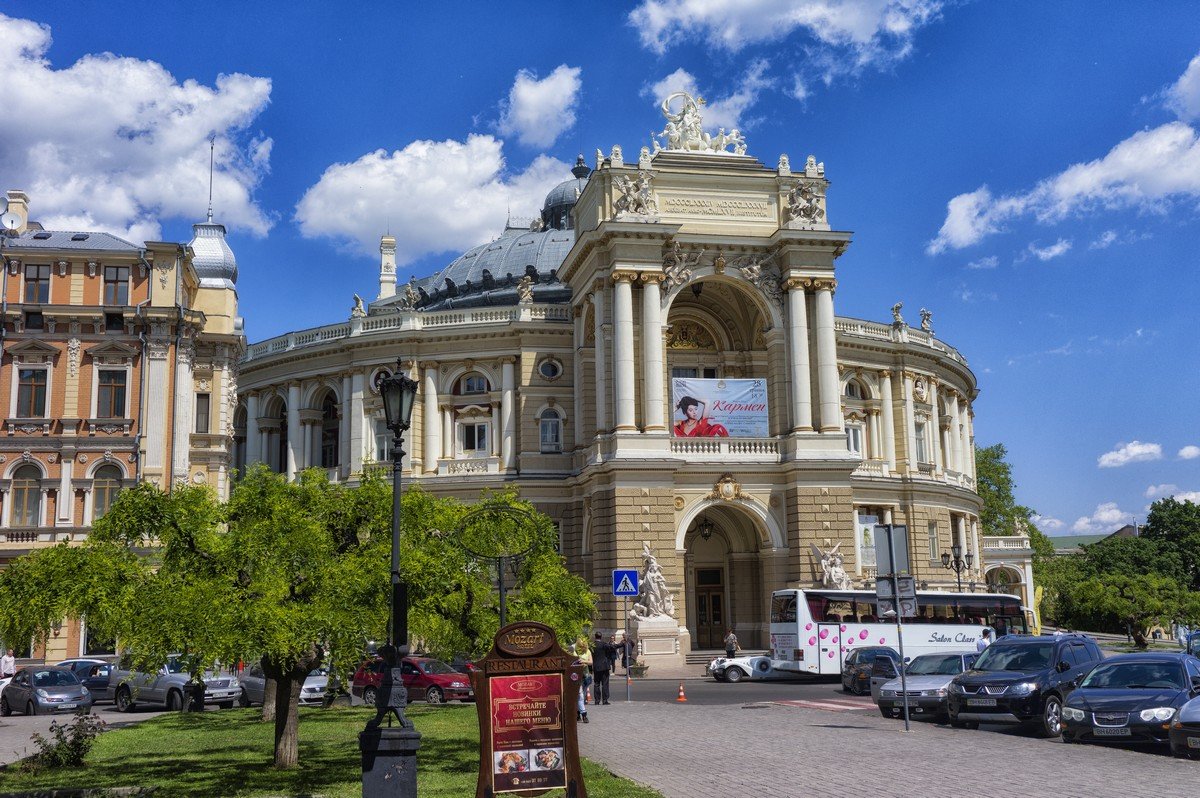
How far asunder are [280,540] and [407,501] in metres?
2.70

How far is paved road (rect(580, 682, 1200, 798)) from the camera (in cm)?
1567

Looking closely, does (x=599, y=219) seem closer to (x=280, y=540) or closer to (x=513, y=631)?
(x=280, y=540)

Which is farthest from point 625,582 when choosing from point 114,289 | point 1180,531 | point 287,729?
point 1180,531

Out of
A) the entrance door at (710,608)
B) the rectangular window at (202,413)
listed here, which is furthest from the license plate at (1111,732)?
the rectangular window at (202,413)

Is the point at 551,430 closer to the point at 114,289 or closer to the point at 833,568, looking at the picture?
the point at 833,568

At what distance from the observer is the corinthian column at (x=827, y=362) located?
167 feet

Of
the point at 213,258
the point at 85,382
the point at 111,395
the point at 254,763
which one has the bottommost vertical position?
the point at 254,763

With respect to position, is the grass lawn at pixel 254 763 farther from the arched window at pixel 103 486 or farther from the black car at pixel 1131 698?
the arched window at pixel 103 486

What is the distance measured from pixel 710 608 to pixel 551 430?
38.8ft

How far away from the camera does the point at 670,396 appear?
53.5 m

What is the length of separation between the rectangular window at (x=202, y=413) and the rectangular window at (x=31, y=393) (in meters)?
6.31

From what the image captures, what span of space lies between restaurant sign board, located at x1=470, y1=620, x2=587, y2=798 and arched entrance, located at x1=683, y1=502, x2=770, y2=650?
3777cm

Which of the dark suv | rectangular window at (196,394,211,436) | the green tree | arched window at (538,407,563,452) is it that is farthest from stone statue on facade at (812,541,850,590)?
the green tree

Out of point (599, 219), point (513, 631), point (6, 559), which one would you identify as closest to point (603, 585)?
point (599, 219)
